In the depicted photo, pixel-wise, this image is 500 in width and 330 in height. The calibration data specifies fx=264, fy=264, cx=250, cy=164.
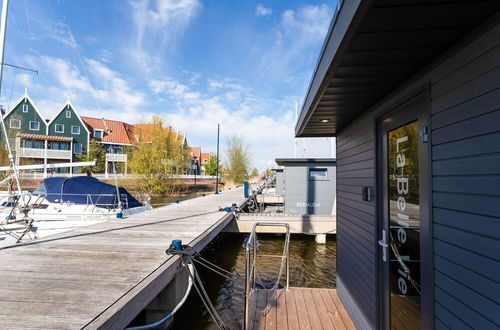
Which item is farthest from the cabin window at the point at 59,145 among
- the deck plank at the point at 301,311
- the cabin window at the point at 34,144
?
the deck plank at the point at 301,311

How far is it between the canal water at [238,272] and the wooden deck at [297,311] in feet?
3.43

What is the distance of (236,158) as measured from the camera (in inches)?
1367

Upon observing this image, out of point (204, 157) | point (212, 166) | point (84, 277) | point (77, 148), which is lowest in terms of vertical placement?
point (84, 277)

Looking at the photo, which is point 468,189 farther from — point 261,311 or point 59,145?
point 59,145

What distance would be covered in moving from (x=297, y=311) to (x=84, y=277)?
2.70 m

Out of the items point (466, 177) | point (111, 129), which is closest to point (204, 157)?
point (111, 129)

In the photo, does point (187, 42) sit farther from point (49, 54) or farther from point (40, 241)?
point (40, 241)

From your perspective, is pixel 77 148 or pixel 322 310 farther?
pixel 77 148

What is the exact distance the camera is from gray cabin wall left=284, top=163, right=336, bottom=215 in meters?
11.4

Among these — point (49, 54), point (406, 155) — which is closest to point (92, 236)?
point (406, 155)

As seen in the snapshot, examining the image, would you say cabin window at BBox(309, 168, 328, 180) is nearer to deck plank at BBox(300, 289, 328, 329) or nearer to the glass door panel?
deck plank at BBox(300, 289, 328, 329)

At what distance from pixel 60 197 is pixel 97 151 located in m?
22.1

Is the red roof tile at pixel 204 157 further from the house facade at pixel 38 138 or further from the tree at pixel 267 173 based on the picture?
the house facade at pixel 38 138

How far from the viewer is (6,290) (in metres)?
2.71
